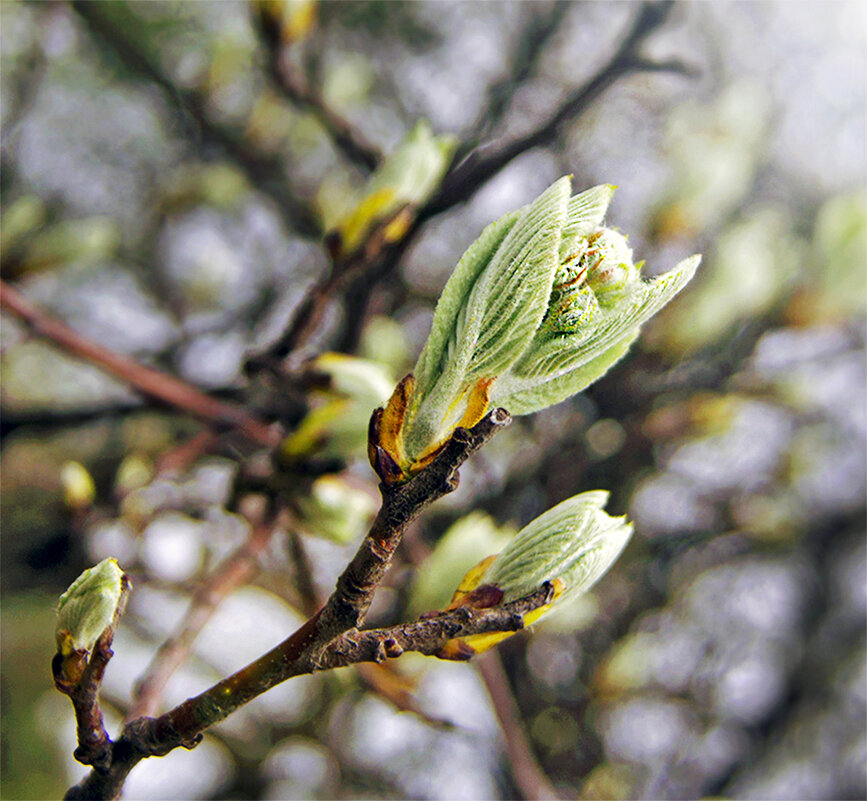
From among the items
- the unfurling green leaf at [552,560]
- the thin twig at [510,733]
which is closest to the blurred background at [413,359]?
the thin twig at [510,733]

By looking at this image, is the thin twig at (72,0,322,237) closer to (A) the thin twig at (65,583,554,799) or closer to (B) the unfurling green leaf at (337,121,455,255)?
(B) the unfurling green leaf at (337,121,455,255)

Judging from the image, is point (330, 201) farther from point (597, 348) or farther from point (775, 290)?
point (597, 348)

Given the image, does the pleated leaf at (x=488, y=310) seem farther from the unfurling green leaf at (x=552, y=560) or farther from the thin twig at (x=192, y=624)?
the thin twig at (x=192, y=624)

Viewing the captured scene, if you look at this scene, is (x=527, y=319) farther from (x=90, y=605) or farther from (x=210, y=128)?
(x=210, y=128)

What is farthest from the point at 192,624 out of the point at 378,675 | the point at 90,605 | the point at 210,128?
the point at 210,128

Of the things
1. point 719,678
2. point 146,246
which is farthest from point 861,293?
point 146,246

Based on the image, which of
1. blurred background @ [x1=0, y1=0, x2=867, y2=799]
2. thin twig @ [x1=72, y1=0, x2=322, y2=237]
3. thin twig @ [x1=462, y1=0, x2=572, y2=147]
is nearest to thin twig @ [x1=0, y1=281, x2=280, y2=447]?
blurred background @ [x1=0, y1=0, x2=867, y2=799]

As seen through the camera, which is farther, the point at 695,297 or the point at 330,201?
the point at 330,201
